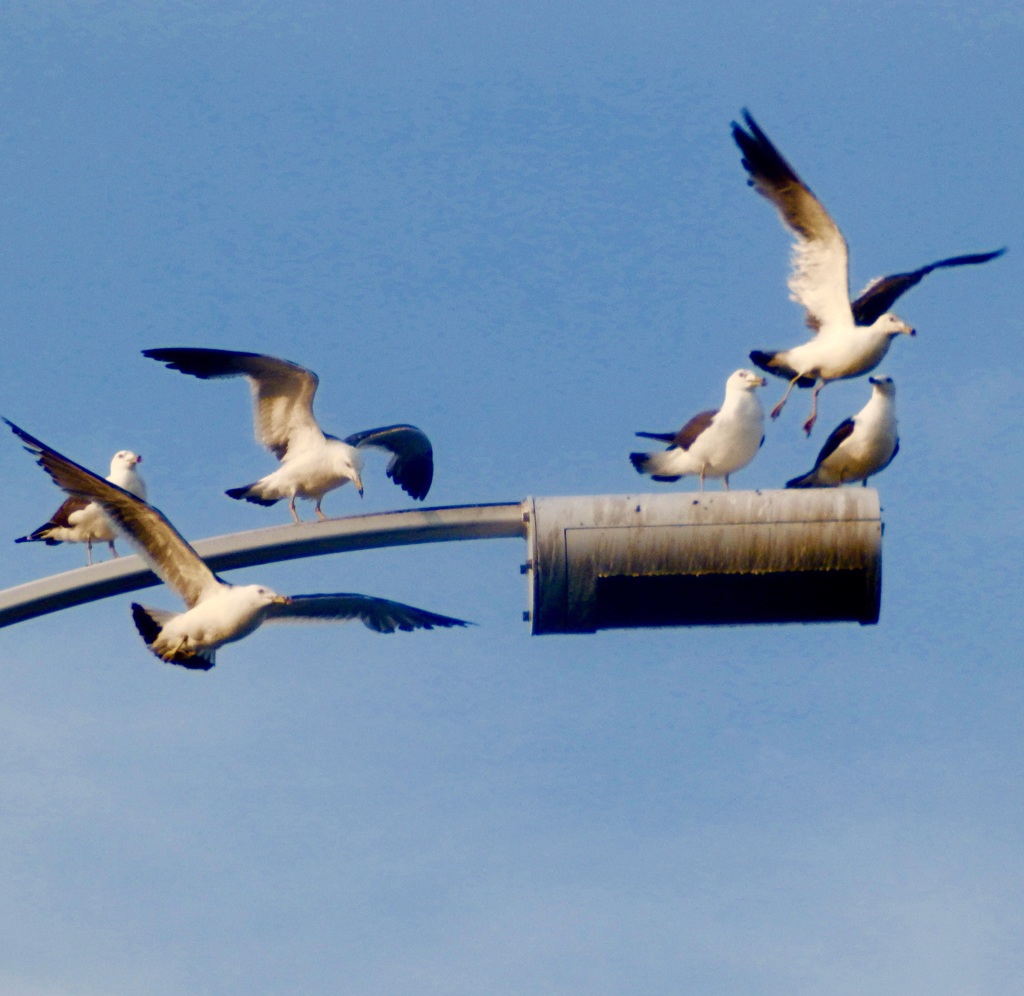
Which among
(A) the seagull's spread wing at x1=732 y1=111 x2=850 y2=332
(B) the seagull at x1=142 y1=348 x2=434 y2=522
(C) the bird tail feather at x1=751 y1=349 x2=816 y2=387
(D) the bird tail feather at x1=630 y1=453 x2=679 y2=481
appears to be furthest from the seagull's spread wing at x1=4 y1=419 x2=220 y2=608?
(A) the seagull's spread wing at x1=732 y1=111 x2=850 y2=332

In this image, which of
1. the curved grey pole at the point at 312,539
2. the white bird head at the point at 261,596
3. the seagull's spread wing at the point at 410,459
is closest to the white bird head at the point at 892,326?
the seagull's spread wing at the point at 410,459

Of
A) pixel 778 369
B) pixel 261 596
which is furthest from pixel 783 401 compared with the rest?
pixel 261 596

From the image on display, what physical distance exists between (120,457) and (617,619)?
342 inches

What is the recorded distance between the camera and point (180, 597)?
7.91m

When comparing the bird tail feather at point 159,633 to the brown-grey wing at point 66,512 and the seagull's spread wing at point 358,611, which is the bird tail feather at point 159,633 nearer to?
the seagull's spread wing at point 358,611

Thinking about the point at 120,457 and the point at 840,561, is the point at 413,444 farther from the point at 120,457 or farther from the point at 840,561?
the point at 840,561

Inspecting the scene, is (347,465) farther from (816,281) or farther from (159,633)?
(159,633)

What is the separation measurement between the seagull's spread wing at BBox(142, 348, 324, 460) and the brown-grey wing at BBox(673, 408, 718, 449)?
2.36m

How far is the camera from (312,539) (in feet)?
20.3

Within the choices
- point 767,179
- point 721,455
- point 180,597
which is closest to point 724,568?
point 180,597

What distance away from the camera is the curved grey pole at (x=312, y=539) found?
6.15 metres

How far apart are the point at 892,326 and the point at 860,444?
2.42 ft

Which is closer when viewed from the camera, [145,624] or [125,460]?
[145,624]

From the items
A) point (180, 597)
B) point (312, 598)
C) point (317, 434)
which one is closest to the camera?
point (180, 597)
